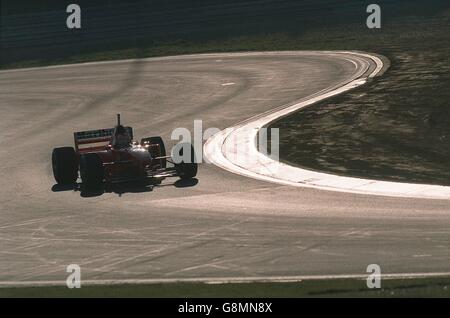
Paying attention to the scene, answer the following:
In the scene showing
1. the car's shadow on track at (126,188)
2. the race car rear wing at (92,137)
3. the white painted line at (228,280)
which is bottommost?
the white painted line at (228,280)

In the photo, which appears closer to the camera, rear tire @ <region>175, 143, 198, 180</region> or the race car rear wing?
rear tire @ <region>175, 143, 198, 180</region>

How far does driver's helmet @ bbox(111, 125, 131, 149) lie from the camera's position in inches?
856

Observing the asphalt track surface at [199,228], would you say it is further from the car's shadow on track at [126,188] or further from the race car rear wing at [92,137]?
the race car rear wing at [92,137]

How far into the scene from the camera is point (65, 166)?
2223 cm

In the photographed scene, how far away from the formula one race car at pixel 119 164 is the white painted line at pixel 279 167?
159 centimetres

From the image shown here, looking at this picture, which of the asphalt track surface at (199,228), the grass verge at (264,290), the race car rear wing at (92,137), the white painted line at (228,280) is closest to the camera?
the grass verge at (264,290)

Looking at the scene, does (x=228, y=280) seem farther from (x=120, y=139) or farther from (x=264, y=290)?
(x=120, y=139)

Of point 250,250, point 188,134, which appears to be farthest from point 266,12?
point 250,250

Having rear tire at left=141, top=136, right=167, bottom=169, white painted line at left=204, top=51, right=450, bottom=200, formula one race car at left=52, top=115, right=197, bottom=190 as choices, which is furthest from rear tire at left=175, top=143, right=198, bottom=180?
white painted line at left=204, top=51, right=450, bottom=200

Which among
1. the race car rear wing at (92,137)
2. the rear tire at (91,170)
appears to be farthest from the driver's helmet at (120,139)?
the race car rear wing at (92,137)

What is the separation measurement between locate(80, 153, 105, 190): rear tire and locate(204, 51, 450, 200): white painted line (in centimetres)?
343

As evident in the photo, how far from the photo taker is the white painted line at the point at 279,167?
19500mm

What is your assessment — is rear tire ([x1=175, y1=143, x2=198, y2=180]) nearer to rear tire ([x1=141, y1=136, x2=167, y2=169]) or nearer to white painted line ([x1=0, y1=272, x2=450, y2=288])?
rear tire ([x1=141, y1=136, x2=167, y2=169])
